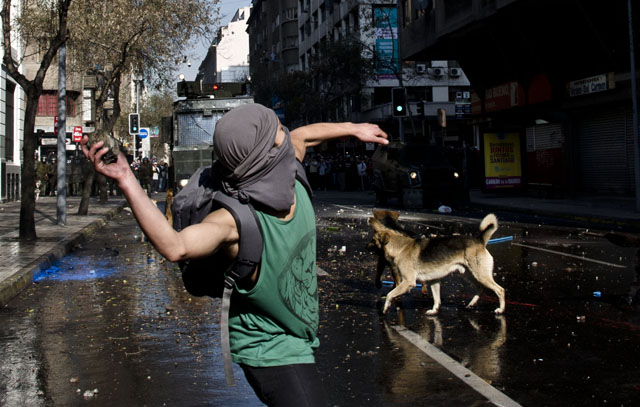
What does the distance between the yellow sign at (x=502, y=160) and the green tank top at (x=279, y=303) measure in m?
27.7

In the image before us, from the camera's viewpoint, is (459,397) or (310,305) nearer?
(310,305)

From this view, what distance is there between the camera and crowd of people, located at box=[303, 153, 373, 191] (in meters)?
42.8

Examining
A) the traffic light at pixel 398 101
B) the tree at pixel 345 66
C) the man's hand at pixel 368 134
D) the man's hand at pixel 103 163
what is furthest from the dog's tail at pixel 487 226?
the tree at pixel 345 66

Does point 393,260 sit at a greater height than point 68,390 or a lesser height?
greater

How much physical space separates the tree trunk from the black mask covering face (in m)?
13.4

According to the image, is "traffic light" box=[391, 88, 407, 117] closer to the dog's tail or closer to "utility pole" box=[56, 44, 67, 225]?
"utility pole" box=[56, 44, 67, 225]

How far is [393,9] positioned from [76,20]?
3680cm

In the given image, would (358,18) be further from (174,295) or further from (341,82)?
(174,295)

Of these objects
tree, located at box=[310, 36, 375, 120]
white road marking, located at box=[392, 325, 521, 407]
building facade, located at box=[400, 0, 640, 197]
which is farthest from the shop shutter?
tree, located at box=[310, 36, 375, 120]

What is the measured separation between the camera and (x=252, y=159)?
8.25 feet

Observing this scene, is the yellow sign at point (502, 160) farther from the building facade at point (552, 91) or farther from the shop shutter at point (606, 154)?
the shop shutter at point (606, 154)

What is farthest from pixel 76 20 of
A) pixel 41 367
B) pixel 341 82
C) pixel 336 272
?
pixel 341 82

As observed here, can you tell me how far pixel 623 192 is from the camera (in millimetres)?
26500

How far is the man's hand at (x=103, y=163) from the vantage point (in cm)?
215
